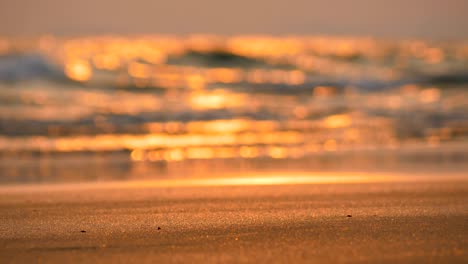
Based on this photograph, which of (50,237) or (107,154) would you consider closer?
(50,237)

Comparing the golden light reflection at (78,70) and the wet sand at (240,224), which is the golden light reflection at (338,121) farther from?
the golden light reflection at (78,70)

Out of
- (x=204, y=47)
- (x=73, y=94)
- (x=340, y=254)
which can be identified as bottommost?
(x=340, y=254)

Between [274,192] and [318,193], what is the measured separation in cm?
29

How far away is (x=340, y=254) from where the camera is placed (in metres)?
2.77

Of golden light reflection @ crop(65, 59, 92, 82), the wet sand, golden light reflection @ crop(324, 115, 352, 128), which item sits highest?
golden light reflection @ crop(65, 59, 92, 82)

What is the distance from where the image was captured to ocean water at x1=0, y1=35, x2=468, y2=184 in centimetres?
687

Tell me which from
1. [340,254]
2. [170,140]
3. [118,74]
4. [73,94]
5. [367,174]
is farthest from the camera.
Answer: [118,74]

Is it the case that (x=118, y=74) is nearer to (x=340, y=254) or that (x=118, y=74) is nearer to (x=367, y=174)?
(x=367, y=174)

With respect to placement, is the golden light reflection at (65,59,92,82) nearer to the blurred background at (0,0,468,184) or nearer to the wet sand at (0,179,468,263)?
the blurred background at (0,0,468,184)

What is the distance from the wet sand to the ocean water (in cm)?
147

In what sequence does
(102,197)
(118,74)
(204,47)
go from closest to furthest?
(102,197) → (118,74) → (204,47)

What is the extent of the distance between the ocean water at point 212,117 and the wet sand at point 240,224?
58.0 inches

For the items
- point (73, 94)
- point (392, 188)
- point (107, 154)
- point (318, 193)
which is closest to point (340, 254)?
point (318, 193)

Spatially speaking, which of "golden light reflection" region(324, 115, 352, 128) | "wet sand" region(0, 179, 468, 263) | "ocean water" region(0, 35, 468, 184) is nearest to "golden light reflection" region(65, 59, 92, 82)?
"ocean water" region(0, 35, 468, 184)
